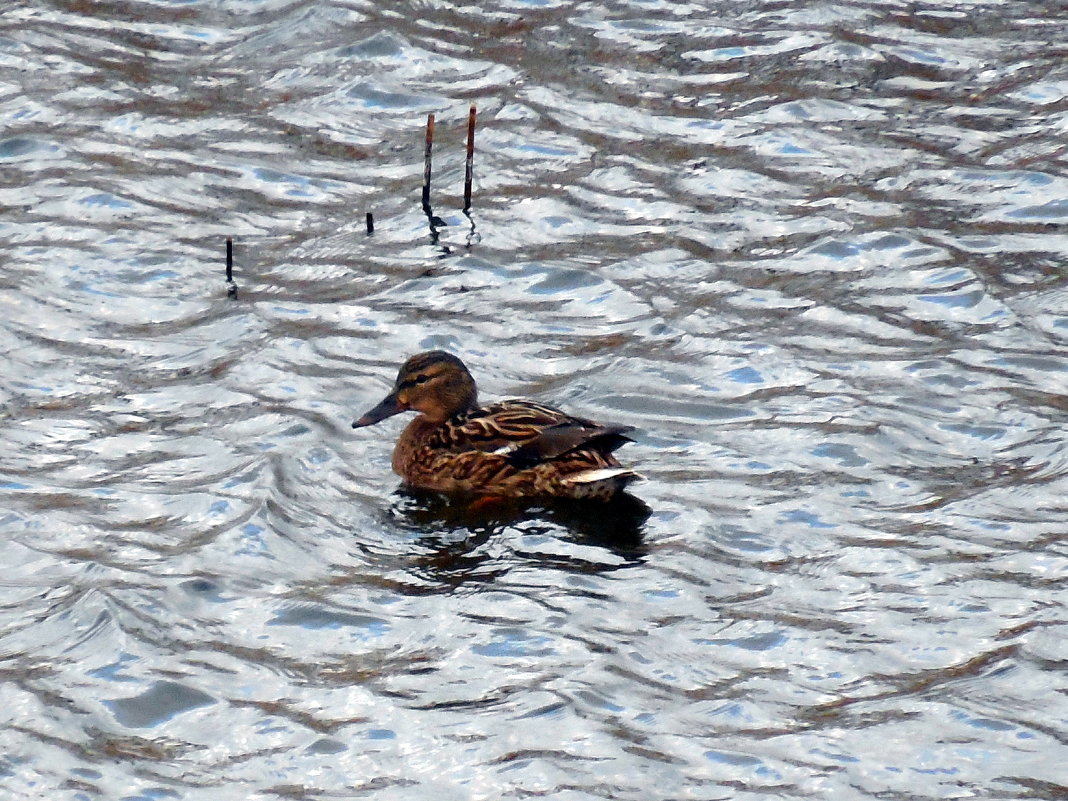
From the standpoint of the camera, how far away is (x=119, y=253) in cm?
1117

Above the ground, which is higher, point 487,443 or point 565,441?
point 565,441

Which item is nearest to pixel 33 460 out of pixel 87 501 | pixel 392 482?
pixel 87 501

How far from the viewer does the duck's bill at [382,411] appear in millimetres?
9336

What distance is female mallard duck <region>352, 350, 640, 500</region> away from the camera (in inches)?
343

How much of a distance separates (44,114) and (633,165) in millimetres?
4216

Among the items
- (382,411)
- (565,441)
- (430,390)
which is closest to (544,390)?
(430,390)

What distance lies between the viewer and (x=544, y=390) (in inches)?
388

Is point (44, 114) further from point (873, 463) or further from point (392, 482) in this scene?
point (873, 463)

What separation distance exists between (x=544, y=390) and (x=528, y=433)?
3.22ft

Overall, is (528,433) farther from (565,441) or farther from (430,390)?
(430,390)

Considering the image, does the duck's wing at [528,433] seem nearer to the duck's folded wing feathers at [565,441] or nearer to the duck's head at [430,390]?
the duck's folded wing feathers at [565,441]

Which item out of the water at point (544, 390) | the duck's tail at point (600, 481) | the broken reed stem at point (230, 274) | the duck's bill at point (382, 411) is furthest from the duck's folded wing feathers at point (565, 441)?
the broken reed stem at point (230, 274)

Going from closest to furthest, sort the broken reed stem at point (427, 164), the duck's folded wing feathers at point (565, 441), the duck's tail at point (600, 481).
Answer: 1. the duck's tail at point (600, 481)
2. the duck's folded wing feathers at point (565, 441)
3. the broken reed stem at point (427, 164)

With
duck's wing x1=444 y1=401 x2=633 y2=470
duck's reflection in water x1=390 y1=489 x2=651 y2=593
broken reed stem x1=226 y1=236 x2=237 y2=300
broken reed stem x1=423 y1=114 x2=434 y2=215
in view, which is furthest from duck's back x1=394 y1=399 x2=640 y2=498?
broken reed stem x1=423 y1=114 x2=434 y2=215
